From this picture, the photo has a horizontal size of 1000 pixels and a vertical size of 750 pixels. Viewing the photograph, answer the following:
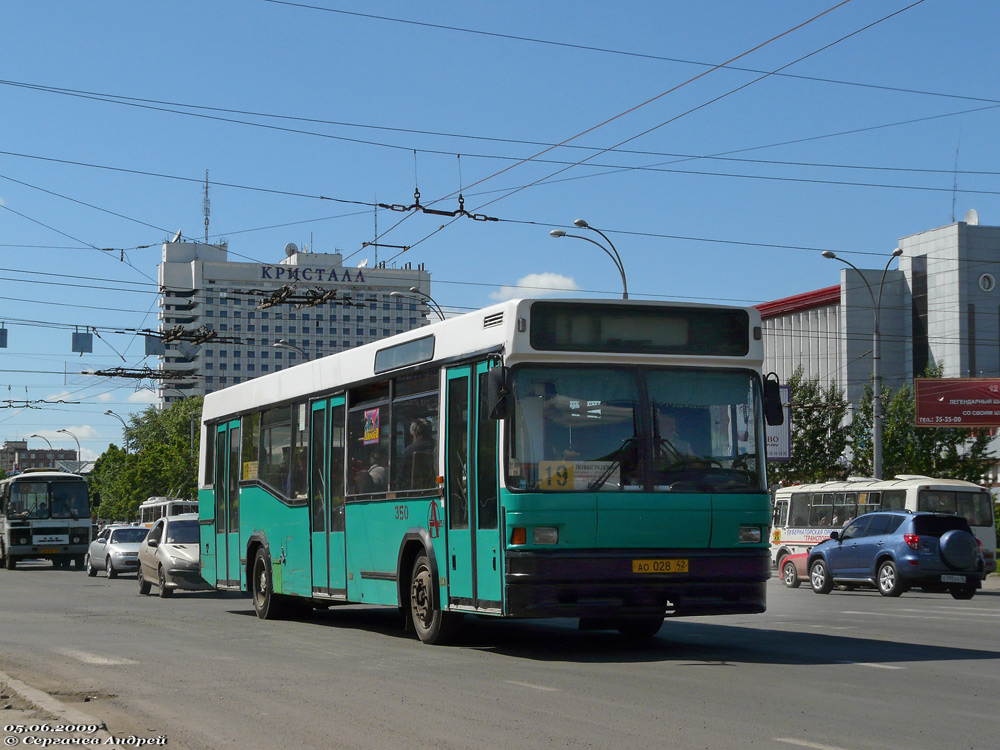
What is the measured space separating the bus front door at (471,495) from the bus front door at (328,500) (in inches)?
121

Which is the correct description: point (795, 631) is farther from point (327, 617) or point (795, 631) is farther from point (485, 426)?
point (327, 617)

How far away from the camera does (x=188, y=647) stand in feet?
44.9

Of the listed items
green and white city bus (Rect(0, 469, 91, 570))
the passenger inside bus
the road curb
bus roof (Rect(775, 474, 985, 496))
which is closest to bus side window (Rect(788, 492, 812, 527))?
bus roof (Rect(775, 474, 985, 496))

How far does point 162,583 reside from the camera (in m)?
26.8

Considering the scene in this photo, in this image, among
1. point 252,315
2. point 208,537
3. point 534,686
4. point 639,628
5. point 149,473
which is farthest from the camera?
point 252,315

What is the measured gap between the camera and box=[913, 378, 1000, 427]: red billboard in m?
54.6

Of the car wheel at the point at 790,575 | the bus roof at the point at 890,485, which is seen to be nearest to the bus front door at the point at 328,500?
the car wheel at the point at 790,575

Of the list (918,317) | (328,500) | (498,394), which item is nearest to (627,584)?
(498,394)

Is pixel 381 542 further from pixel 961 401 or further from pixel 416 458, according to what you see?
pixel 961 401

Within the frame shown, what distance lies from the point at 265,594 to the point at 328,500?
10.0 feet

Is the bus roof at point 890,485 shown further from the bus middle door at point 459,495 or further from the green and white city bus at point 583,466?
the bus middle door at point 459,495

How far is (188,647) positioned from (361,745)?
6.78 meters

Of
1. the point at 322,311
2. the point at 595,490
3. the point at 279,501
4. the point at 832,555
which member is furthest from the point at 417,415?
the point at 322,311

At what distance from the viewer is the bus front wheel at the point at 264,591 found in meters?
18.2
